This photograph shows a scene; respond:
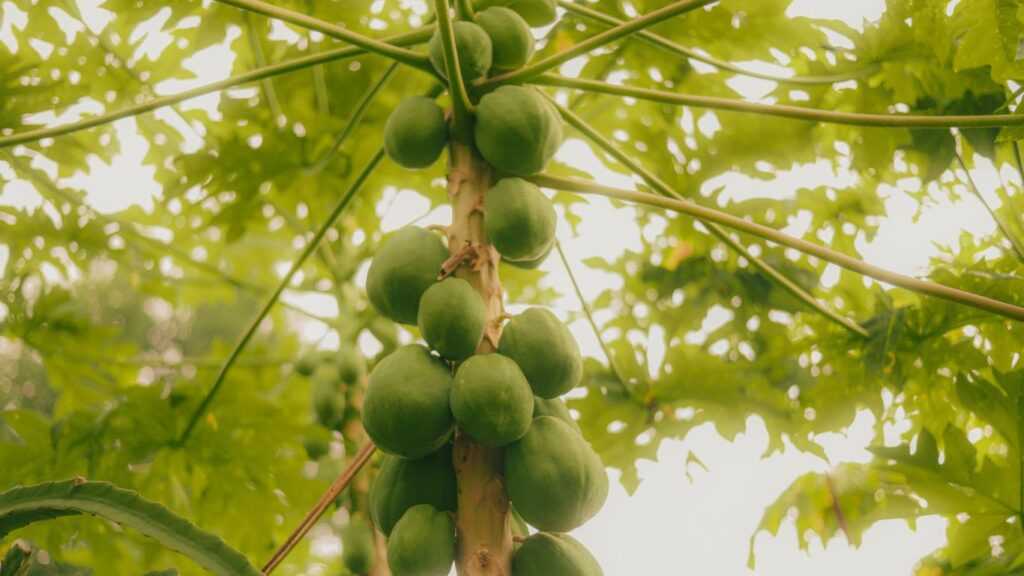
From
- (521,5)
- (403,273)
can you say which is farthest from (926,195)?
(403,273)

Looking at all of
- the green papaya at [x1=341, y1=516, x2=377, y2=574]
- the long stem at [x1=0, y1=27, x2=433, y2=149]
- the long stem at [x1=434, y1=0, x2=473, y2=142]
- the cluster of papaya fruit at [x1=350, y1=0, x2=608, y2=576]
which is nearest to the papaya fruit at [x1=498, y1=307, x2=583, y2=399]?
the cluster of papaya fruit at [x1=350, y1=0, x2=608, y2=576]

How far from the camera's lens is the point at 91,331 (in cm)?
311

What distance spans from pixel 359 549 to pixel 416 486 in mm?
1010

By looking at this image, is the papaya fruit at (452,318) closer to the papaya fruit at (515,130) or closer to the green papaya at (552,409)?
the green papaya at (552,409)

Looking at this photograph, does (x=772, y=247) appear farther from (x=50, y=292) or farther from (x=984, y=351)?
(x=50, y=292)

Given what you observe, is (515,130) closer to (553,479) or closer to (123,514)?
(553,479)

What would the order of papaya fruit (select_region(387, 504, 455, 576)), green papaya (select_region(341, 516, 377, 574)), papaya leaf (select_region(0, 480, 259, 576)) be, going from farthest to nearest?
1. green papaya (select_region(341, 516, 377, 574))
2. papaya fruit (select_region(387, 504, 455, 576))
3. papaya leaf (select_region(0, 480, 259, 576))

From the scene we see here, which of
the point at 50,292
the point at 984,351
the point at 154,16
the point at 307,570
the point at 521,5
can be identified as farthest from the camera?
the point at 307,570

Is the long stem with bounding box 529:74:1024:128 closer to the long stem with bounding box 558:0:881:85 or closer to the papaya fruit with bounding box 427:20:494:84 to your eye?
the papaya fruit with bounding box 427:20:494:84

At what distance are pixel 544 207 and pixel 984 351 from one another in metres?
1.27

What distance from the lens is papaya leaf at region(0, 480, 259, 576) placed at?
110cm

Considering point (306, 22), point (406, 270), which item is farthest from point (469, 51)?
point (406, 270)

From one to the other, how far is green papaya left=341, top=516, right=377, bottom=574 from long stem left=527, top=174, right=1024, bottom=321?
118 centimetres

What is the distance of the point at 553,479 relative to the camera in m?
1.33
